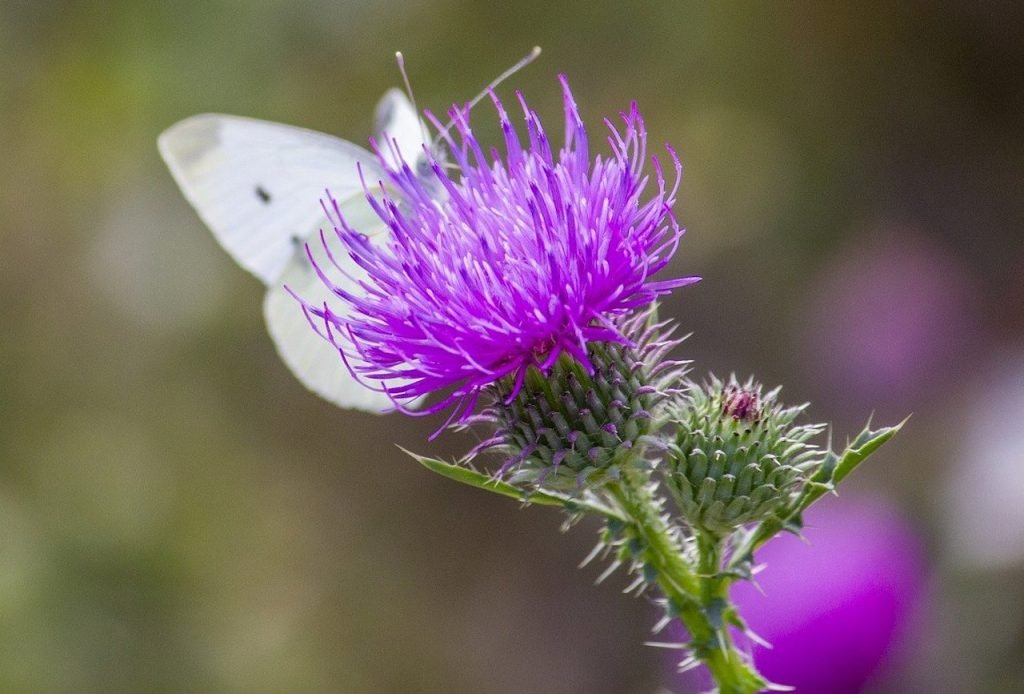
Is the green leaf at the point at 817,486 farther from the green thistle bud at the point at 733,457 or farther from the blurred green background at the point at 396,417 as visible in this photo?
the blurred green background at the point at 396,417

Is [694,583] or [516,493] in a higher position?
[516,493]

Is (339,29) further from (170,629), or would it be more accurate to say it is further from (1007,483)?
(1007,483)

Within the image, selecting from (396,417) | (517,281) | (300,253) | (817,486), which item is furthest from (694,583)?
(396,417)

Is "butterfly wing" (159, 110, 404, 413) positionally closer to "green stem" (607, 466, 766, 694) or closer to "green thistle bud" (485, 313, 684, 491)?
"green thistle bud" (485, 313, 684, 491)

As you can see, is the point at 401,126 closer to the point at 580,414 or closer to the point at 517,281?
the point at 517,281

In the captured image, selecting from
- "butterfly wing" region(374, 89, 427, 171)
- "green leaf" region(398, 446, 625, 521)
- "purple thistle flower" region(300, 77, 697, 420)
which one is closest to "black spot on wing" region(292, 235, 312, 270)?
"butterfly wing" region(374, 89, 427, 171)

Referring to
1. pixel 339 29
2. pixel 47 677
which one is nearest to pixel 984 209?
pixel 339 29

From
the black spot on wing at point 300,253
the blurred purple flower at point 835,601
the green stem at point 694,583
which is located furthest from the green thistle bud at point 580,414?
the blurred purple flower at point 835,601
